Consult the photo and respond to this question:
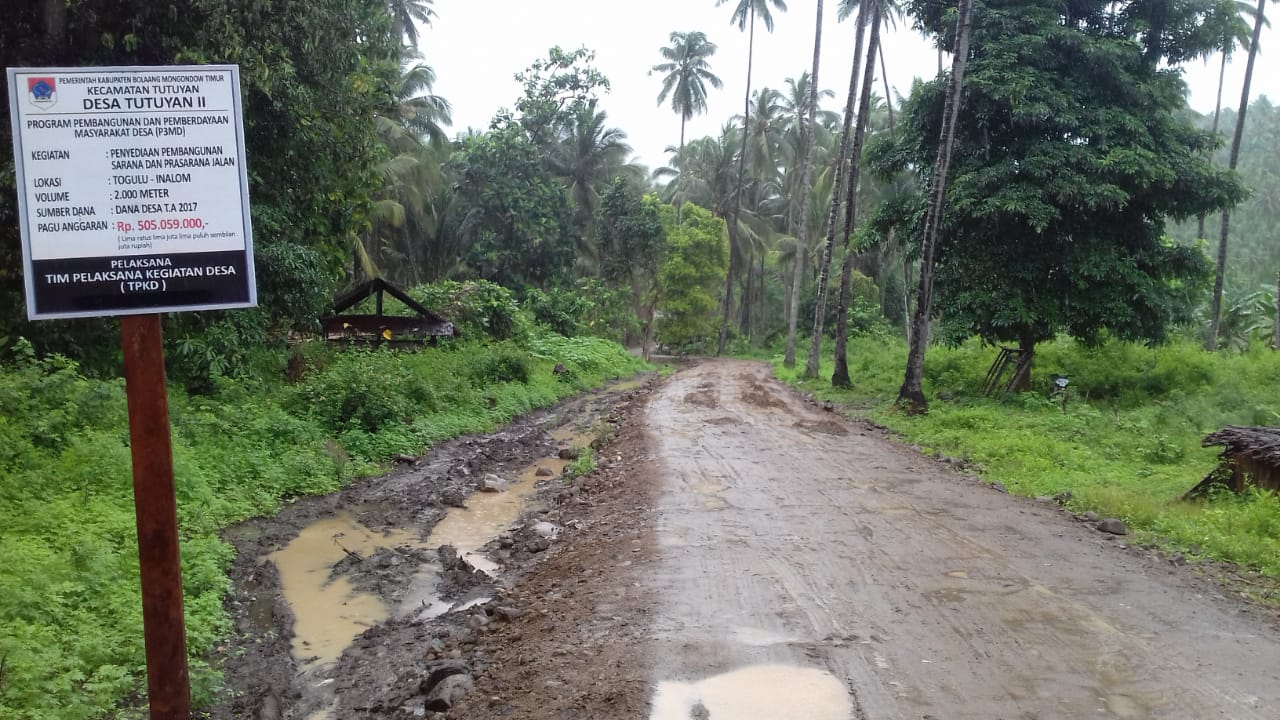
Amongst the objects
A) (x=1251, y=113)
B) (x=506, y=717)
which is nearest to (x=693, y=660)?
(x=506, y=717)

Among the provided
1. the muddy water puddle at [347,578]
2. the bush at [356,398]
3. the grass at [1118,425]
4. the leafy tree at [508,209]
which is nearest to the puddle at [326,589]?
the muddy water puddle at [347,578]

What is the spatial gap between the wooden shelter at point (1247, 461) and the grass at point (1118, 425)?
25 cm

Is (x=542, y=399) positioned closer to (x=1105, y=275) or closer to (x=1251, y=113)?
(x=1105, y=275)

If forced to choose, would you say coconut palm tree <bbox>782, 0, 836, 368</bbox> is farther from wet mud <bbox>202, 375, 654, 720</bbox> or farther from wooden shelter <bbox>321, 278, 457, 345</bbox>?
wet mud <bbox>202, 375, 654, 720</bbox>

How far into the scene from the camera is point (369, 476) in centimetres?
1168

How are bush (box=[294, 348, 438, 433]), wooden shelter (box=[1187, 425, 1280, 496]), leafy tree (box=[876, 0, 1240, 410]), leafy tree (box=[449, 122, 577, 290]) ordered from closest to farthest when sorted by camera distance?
wooden shelter (box=[1187, 425, 1280, 496]) < bush (box=[294, 348, 438, 433]) < leafy tree (box=[876, 0, 1240, 410]) < leafy tree (box=[449, 122, 577, 290])

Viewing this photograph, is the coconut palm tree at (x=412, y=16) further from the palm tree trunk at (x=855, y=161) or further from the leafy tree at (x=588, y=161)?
the palm tree trunk at (x=855, y=161)

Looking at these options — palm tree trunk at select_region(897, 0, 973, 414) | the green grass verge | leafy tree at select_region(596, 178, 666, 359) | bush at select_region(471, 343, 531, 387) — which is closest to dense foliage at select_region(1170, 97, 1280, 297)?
leafy tree at select_region(596, 178, 666, 359)

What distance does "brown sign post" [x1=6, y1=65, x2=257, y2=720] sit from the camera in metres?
3.01

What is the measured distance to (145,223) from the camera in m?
3.13

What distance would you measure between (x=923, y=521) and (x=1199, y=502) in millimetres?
3106

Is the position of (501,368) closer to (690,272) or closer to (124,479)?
(124,479)

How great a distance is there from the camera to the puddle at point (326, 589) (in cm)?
632

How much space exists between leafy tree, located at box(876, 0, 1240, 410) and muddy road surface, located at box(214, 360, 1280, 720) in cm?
804
